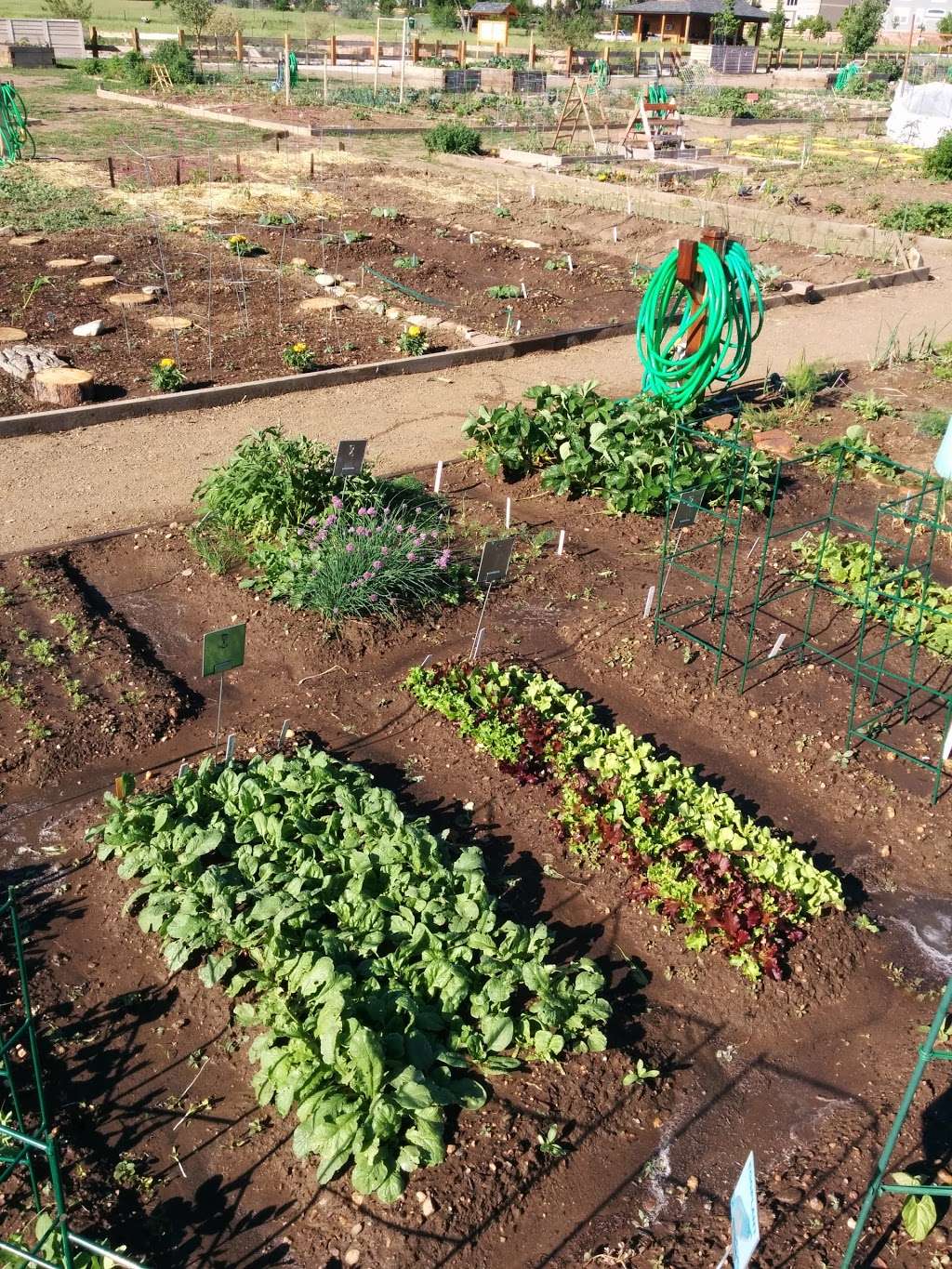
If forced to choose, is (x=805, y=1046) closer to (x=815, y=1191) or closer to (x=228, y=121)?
(x=815, y=1191)

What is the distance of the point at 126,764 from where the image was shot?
5.74 m

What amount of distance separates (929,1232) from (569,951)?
1619 mm

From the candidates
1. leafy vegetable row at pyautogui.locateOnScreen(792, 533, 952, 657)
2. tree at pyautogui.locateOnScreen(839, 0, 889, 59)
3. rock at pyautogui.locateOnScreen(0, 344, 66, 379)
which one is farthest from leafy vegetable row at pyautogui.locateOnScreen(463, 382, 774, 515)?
tree at pyautogui.locateOnScreen(839, 0, 889, 59)

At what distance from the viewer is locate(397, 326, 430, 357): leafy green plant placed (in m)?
11.6

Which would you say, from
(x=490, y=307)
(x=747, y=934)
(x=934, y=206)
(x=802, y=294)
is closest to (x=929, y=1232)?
(x=747, y=934)

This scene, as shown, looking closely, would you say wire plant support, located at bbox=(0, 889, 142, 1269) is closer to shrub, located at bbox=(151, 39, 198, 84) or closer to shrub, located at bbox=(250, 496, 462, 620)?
shrub, located at bbox=(250, 496, 462, 620)

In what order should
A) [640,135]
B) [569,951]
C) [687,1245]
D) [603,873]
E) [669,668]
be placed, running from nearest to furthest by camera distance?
1. [687,1245]
2. [569,951]
3. [603,873]
4. [669,668]
5. [640,135]

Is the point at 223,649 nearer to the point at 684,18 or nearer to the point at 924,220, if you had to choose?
the point at 924,220

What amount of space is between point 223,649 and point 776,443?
605 centimetres

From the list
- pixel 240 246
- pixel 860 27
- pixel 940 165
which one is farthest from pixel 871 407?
pixel 860 27

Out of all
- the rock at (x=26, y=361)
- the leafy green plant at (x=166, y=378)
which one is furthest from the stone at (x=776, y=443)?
the rock at (x=26, y=361)

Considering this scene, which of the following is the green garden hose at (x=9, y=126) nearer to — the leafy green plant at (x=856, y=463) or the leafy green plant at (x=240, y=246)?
the leafy green plant at (x=240, y=246)

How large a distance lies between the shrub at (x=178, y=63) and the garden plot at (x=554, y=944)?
98.5 ft

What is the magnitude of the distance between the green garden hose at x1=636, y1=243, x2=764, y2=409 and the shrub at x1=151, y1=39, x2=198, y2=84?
28.1 metres
